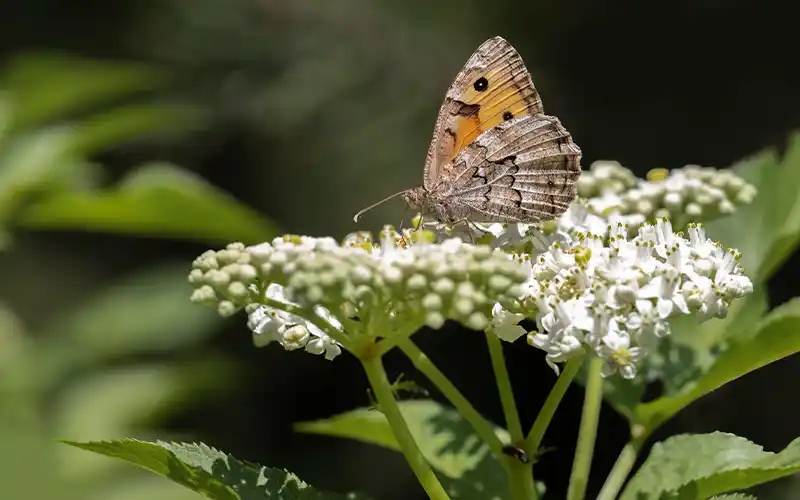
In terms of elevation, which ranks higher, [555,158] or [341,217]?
[341,217]

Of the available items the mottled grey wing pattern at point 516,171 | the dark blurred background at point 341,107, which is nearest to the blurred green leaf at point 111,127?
the mottled grey wing pattern at point 516,171

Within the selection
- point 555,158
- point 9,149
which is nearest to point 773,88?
point 555,158

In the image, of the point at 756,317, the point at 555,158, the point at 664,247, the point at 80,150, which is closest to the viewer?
the point at 664,247

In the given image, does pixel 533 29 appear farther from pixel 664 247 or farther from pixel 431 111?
pixel 664 247

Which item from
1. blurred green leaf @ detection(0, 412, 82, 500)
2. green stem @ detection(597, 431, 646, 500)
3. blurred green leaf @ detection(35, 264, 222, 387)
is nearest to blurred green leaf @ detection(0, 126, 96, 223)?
blurred green leaf @ detection(35, 264, 222, 387)

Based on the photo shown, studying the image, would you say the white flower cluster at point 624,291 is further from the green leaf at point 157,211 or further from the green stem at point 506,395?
the green leaf at point 157,211

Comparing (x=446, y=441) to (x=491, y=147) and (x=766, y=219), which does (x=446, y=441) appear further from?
(x=766, y=219)
